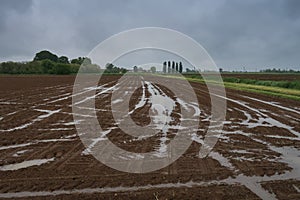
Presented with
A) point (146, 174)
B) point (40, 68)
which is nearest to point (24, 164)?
point (146, 174)

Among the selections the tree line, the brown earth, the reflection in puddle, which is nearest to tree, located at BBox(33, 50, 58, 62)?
the tree line

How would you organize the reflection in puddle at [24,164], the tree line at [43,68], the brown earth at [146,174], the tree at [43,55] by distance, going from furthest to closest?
the tree at [43,55] → the tree line at [43,68] → the reflection in puddle at [24,164] → the brown earth at [146,174]

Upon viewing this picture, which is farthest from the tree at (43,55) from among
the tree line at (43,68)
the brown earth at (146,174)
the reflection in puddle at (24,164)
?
the reflection in puddle at (24,164)

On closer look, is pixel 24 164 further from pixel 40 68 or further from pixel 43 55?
pixel 43 55

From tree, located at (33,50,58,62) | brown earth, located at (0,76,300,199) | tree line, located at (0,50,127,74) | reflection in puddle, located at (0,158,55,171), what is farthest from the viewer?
tree, located at (33,50,58,62)

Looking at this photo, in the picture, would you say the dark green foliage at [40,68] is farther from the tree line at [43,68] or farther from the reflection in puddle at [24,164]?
the reflection in puddle at [24,164]

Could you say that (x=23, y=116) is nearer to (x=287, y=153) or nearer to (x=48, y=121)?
(x=48, y=121)

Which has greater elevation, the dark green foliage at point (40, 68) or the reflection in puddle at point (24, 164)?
the dark green foliage at point (40, 68)

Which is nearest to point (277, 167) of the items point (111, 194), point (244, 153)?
point (244, 153)

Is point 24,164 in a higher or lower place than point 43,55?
lower

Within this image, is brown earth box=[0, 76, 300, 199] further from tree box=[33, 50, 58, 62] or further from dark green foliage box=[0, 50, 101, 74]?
tree box=[33, 50, 58, 62]

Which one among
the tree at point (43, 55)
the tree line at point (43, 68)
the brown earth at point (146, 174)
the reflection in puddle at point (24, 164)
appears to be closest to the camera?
the brown earth at point (146, 174)

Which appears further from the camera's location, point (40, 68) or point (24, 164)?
point (40, 68)

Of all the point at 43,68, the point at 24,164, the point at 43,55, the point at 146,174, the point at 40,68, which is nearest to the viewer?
the point at 146,174
